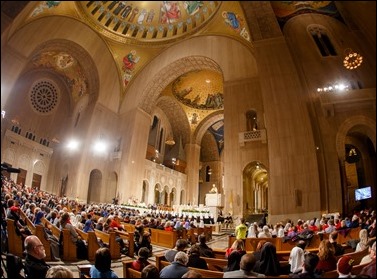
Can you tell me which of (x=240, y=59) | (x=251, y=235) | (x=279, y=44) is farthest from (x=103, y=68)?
(x=240, y=59)

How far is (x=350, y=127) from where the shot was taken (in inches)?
139

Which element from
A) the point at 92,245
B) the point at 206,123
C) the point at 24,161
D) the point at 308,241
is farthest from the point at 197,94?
the point at 92,245

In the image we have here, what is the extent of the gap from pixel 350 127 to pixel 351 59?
0.87 meters

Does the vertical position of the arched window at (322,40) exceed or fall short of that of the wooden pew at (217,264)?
it exceeds it

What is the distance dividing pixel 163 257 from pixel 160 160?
26.3 metres

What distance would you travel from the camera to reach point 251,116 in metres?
17.5

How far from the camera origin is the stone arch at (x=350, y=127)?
2.92 m

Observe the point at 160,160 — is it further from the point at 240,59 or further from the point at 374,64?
the point at 374,64

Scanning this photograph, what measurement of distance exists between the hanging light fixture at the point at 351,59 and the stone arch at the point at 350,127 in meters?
0.68

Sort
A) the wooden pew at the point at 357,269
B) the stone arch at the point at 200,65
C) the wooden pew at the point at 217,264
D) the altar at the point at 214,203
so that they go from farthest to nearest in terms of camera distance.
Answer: the altar at the point at 214,203 → the stone arch at the point at 200,65 → the wooden pew at the point at 217,264 → the wooden pew at the point at 357,269

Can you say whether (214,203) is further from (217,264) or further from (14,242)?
(14,242)

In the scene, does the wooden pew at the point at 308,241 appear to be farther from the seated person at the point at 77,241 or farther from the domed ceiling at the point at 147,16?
the domed ceiling at the point at 147,16

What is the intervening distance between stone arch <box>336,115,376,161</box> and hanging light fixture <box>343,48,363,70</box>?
2.22 ft

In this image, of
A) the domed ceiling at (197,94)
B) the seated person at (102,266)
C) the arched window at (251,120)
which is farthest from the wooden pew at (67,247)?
the domed ceiling at (197,94)
